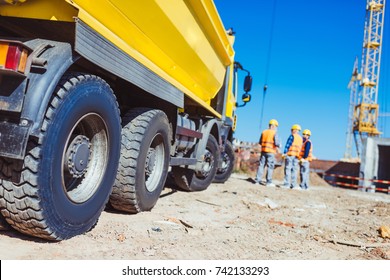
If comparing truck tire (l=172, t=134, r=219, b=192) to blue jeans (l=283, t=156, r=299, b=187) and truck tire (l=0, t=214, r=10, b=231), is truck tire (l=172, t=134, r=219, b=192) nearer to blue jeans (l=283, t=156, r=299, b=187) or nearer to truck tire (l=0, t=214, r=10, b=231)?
truck tire (l=0, t=214, r=10, b=231)

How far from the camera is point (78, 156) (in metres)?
2.57

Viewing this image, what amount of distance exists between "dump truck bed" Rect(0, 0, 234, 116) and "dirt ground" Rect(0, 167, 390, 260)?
1413 millimetres

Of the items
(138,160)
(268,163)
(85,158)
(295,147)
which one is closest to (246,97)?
(268,163)

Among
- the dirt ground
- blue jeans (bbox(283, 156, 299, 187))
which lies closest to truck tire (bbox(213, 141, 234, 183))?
blue jeans (bbox(283, 156, 299, 187))

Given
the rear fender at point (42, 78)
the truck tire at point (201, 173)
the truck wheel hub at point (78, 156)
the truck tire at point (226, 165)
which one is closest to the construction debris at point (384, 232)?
the truck tire at point (201, 173)

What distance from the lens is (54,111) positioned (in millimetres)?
2178

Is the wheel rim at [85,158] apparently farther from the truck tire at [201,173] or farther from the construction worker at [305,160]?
the construction worker at [305,160]

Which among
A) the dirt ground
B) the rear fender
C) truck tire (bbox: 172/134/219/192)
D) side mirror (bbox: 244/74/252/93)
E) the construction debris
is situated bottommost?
the dirt ground

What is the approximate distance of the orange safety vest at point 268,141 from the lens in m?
9.55

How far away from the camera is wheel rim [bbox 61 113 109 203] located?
253 cm

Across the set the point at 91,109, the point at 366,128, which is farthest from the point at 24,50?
the point at 366,128

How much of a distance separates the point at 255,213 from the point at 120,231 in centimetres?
234

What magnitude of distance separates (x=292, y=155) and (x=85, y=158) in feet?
26.1
